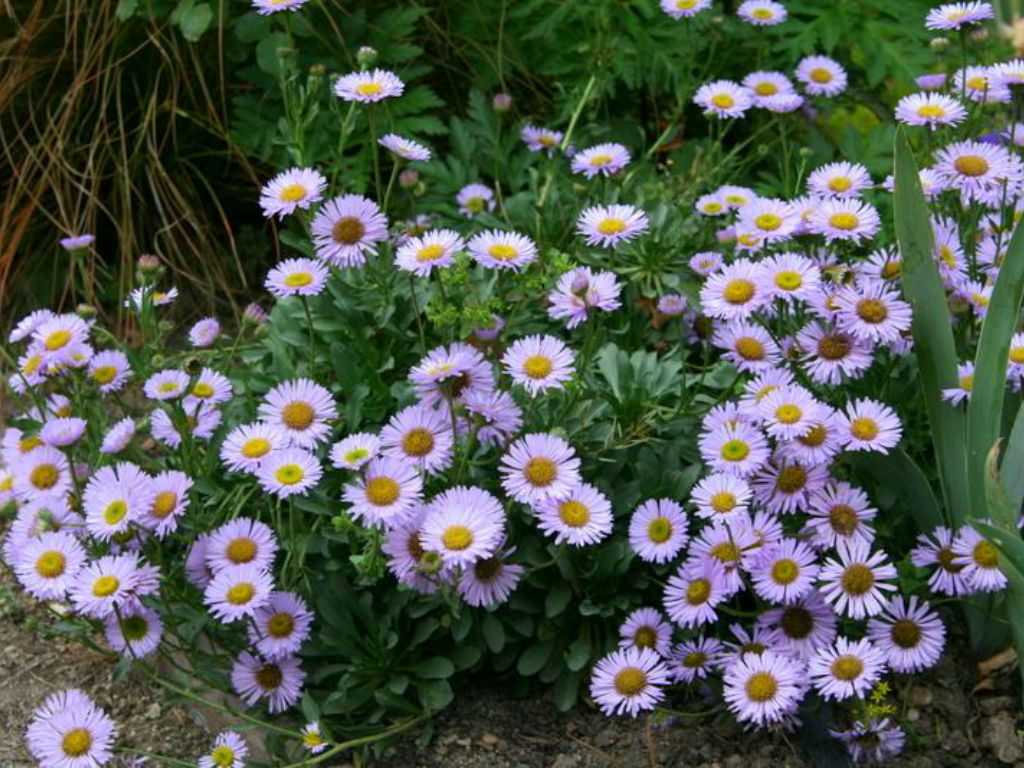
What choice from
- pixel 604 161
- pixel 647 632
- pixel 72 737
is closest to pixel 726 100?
pixel 604 161

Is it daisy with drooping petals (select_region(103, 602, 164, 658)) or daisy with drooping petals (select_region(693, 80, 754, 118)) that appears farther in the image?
daisy with drooping petals (select_region(693, 80, 754, 118))

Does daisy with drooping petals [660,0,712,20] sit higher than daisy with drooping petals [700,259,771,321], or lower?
higher

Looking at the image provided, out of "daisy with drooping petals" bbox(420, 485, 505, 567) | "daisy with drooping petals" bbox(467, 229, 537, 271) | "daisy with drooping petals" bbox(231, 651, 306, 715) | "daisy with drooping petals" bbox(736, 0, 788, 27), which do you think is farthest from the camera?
"daisy with drooping petals" bbox(736, 0, 788, 27)

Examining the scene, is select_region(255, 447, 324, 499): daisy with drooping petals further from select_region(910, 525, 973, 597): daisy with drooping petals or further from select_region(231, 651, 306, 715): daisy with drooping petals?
select_region(910, 525, 973, 597): daisy with drooping petals

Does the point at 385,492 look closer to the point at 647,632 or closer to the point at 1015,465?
the point at 647,632

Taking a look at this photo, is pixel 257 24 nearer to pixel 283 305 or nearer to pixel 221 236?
pixel 221 236

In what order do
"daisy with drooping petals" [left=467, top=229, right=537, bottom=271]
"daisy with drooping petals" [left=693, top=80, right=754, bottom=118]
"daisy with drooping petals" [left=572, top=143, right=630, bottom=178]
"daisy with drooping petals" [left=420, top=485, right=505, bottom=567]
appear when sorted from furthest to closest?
"daisy with drooping petals" [left=693, top=80, right=754, bottom=118]
"daisy with drooping petals" [left=572, top=143, right=630, bottom=178]
"daisy with drooping petals" [left=467, top=229, right=537, bottom=271]
"daisy with drooping petals" [left=420, top=485, right=505, bottom=567]

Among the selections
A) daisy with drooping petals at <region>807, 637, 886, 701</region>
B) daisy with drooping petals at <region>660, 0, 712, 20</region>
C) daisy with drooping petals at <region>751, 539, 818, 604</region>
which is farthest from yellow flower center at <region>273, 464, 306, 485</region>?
daisy with drooping petals at <region>660, 0, 712, 20</region>
